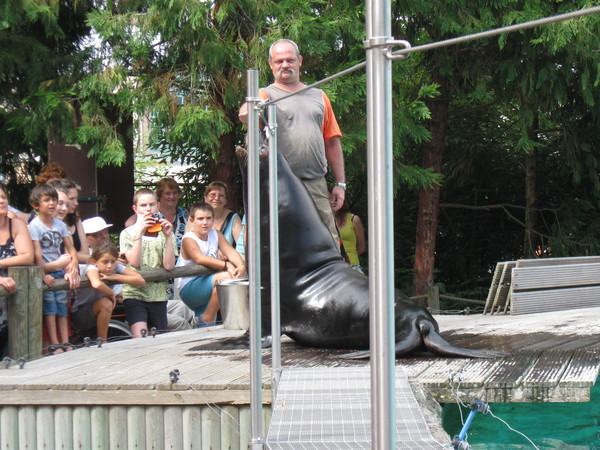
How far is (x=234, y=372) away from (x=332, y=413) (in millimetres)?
914

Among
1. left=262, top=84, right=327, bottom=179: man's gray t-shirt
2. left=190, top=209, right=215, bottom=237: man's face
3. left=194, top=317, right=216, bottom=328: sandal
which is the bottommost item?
left=194, top=317, right=216, bottom=328: sandal

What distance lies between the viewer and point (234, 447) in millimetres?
3971

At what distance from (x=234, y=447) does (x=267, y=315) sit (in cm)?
114

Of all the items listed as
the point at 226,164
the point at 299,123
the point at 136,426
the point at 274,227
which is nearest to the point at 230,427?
the point at 136,426

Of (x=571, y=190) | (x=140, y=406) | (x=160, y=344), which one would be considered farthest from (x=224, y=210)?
(x=571, y=190)

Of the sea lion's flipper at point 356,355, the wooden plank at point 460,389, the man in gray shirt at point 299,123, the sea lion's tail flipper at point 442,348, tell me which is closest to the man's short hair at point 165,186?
the man in gray shirt at point 299,123

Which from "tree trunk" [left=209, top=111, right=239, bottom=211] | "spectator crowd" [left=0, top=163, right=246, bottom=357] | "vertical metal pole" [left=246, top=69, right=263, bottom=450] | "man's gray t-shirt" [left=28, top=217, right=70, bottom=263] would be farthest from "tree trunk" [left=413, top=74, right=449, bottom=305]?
"vertical metal pole" [left=246, top=69, right=263, bottom=450]

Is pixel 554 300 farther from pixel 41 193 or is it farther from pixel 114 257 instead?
pixel 41 193

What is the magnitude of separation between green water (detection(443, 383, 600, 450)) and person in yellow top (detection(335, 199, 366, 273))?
2900 mm

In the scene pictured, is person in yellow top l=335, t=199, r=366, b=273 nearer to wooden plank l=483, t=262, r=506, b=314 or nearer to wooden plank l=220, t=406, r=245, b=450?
wooden plank l=483, t=262, r=506, b=314

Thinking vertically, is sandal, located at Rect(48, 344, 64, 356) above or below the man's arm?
below

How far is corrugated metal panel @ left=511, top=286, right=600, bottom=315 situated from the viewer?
692cm

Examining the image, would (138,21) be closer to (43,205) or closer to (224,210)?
(224,210)

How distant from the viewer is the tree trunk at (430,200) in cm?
973
